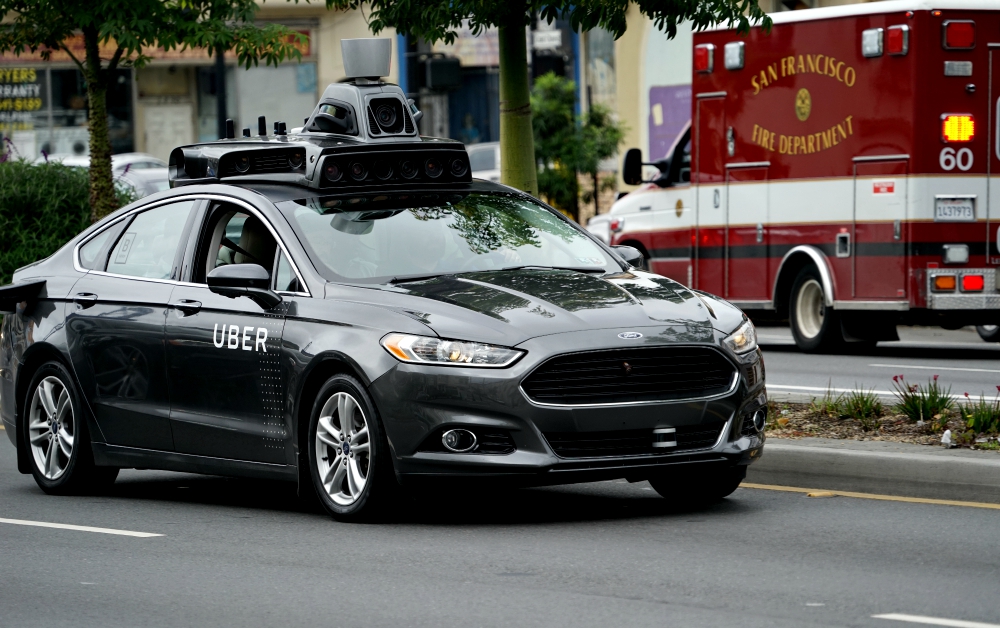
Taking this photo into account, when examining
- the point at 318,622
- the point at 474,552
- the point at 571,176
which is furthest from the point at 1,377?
the point at 571,176

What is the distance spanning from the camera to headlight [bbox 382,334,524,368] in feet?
24.7

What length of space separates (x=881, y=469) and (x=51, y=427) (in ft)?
14.3

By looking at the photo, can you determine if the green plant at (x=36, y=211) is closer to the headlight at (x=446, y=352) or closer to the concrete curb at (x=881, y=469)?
the concrete curb at (x=881, y=469)

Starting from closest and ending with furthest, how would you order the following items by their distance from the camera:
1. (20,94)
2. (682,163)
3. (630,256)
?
(630,256)
(682,163)
(20,94)

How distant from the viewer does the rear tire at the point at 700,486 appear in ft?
27.5

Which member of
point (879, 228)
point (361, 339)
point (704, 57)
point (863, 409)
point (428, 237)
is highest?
point (704, 57)

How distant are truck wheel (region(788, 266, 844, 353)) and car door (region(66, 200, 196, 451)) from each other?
29.1 ft

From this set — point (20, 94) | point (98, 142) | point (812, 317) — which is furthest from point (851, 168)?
point (20, 94)

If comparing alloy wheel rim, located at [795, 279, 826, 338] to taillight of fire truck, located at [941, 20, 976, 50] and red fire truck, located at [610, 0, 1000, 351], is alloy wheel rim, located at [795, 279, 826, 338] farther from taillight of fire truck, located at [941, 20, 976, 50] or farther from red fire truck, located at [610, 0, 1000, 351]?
taillight of fire truck, located at [941, 20, 976, 50]

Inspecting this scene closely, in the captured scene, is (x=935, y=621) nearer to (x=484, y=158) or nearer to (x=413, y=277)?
(x=413, y=277)

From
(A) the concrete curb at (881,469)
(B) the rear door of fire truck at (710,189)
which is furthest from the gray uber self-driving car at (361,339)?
(B) the rear door of fire truck at (710,189)

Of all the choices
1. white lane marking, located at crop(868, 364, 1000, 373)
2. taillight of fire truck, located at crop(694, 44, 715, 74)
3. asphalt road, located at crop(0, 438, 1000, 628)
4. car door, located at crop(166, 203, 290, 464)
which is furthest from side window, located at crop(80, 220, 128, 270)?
taillight of fire truck, located at crop(694, 44, 715, 74)

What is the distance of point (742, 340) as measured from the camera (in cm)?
808

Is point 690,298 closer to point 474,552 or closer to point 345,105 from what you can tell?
point 474,552
